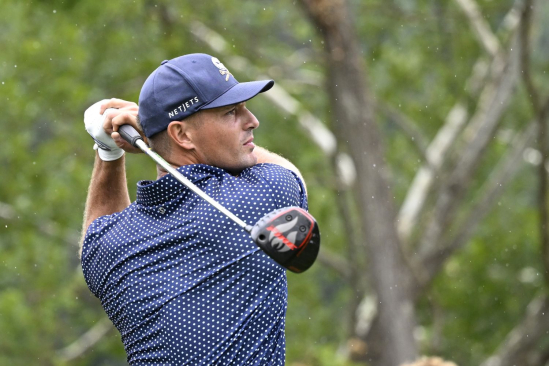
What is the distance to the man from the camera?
2.65 meters

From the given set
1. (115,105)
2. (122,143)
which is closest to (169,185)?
(122,143)

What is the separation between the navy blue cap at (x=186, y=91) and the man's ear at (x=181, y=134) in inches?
0.7

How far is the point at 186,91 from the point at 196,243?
460 millimetres

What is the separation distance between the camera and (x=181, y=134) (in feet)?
9.34

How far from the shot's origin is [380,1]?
1552 centimetres

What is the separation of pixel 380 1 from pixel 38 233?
22.1 feet

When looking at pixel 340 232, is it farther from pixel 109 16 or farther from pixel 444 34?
pixel 109 16

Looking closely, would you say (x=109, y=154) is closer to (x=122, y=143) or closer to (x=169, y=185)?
(x=122, y=143)

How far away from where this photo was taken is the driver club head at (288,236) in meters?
2.35

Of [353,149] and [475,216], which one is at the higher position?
[353,149]

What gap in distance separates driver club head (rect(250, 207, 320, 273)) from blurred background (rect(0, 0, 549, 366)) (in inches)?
289

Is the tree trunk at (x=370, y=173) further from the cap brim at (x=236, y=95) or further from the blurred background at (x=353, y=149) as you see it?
the cap brim at (x=236, y=95)

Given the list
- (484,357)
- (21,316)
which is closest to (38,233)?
(21,316)

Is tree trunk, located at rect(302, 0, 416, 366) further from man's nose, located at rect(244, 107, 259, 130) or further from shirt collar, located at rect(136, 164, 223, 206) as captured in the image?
shirt collar, located at rect(136, 164, 223, 206)
